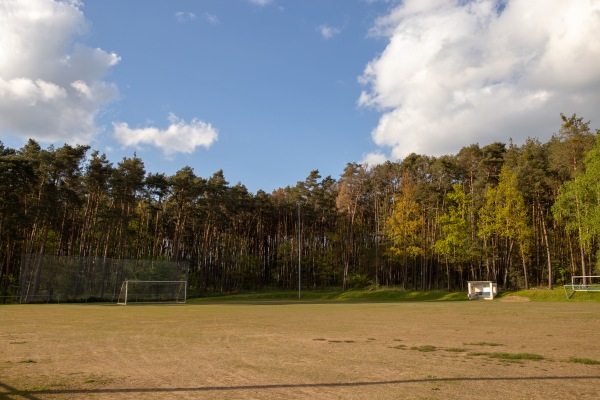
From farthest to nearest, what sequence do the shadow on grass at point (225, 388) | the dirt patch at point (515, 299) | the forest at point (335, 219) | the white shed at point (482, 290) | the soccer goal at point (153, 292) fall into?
1. the soccer goal at point (153, 292)
2. the forest at point (335, 219)
3. the white shed at point (482, 290)
4. the dirt patch at point (515, 299)
5. the shadow on grass at point (225, 388)

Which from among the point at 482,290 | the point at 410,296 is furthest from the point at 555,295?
the point at 410,296

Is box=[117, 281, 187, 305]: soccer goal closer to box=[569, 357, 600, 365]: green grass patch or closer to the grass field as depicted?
the grass field

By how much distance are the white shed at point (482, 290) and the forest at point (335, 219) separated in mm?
6387

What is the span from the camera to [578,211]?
148 feet

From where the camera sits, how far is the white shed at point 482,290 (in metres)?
46.8

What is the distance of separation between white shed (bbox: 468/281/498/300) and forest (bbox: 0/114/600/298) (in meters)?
6.39

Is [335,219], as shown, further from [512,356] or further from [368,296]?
[512,356]

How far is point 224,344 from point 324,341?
3.34 m

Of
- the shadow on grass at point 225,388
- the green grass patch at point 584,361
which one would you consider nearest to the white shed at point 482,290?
the green grass patch at point 584,361

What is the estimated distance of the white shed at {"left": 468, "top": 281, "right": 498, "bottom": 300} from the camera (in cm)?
4675

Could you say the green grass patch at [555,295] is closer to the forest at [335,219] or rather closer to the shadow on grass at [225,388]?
the forest at [335,219]

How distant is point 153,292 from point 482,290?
39022 millimetres

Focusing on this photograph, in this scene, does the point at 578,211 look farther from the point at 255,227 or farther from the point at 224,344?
the point at 255,227

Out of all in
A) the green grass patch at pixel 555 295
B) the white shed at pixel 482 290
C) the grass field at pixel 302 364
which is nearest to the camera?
the grass field at pixel 302 364
